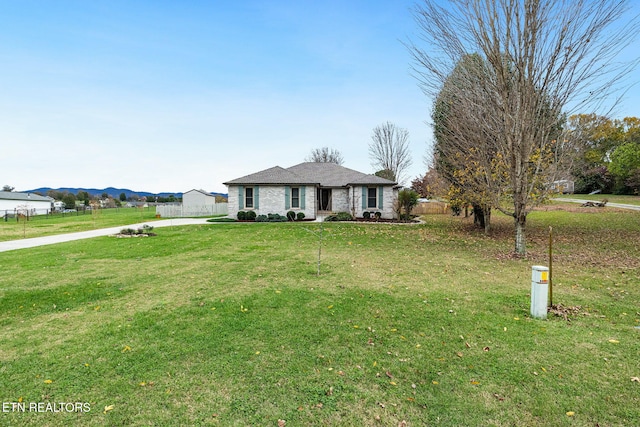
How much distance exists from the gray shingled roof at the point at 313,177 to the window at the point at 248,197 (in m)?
0.65

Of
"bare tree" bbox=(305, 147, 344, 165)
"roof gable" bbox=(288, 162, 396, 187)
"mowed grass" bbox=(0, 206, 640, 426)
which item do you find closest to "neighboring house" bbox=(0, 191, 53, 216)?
"roof gable" bbox=(288, 162, 396, 187)

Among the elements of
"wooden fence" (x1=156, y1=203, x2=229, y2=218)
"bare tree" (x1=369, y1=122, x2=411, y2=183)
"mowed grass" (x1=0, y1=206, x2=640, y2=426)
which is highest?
"bare tree" (x1=369, y1=122, x2=411, y2=183)

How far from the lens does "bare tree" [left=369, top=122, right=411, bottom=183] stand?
119ft

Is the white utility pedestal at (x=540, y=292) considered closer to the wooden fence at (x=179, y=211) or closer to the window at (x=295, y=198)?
the window at (x=295, y=198)

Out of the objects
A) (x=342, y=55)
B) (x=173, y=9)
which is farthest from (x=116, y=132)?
(x=342, y=55)

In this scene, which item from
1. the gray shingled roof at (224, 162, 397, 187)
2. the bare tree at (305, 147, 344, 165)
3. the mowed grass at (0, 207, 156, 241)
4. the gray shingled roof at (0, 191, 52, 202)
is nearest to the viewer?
the mowed grass at (0, 207, 156, 241)

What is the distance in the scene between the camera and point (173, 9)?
→ 11562 mm

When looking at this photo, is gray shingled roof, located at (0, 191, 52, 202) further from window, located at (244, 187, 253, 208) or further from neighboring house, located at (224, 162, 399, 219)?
window, located at (244, 187, 253, 208)

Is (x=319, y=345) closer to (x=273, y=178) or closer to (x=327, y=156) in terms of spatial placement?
(x=273, y=178)

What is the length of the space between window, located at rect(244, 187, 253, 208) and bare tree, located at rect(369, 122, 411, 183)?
2228 centimetres

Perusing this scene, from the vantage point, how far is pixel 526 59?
7734mm

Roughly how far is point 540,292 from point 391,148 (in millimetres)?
34895

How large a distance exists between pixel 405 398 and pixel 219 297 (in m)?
3.69

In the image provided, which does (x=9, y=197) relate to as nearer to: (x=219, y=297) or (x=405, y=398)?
(x=219, y=297)
